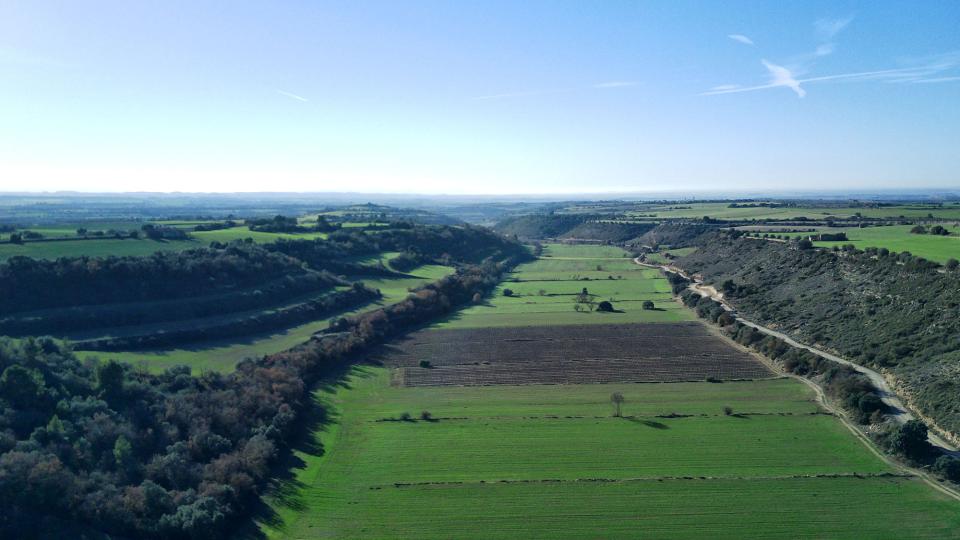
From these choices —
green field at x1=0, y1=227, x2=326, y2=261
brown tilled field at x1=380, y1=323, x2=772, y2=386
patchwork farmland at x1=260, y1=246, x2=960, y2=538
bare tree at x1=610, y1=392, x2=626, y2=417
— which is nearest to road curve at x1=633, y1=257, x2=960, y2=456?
patchwork farmland at x1=260, y1=246, x2=960, y2=538

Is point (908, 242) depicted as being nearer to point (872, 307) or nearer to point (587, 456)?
point (872, 307)

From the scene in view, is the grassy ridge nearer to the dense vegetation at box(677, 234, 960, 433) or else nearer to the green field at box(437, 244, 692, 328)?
the dense vegetation at box(677, 234, 960, 433)

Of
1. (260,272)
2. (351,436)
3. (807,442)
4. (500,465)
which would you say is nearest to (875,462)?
(807,442)

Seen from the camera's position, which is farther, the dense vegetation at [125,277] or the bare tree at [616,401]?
the dense vegetation at [125,277]

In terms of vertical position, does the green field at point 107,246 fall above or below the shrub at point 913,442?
above

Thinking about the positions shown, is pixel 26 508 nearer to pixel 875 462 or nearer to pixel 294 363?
pixel 294 363

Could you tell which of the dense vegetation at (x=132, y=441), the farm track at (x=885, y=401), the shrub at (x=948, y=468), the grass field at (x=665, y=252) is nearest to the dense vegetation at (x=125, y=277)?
the dense vegetation at (x=132, y=441)

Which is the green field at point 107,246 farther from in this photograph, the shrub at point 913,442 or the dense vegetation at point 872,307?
the shrub at point 913,442

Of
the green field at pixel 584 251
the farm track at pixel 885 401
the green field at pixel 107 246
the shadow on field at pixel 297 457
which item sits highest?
the green field at pixel 107 246

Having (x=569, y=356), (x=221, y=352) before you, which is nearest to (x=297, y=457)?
(x=221, y=352)
